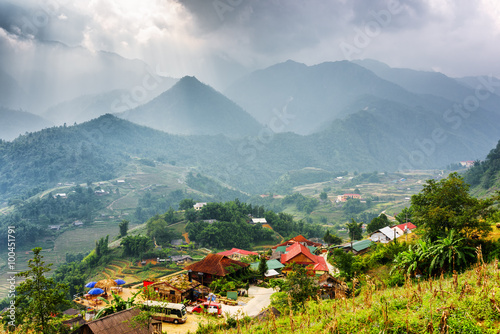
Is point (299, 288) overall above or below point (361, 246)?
above

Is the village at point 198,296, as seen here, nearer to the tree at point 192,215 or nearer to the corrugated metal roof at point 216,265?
the corrugated metal roof at point 216,265

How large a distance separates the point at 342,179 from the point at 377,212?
5401 cm

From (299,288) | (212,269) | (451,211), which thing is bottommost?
(212,269)

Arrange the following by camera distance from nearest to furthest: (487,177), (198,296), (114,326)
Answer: (114,326) < (198,296) < (487,177)

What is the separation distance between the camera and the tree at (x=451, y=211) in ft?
35.1

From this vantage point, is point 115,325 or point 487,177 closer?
point 115,325

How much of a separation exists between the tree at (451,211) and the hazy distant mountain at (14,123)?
218654mm

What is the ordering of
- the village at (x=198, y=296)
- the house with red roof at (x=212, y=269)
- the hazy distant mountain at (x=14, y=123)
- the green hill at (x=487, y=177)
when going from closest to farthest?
the village at (x=198, y=296), the house with red roof at (x=212, y=269), the green hill at (x=487, y=177), the hazy distant mountain at (x=14, y=123)

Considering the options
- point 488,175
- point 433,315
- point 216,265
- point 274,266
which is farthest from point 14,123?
point 433,315

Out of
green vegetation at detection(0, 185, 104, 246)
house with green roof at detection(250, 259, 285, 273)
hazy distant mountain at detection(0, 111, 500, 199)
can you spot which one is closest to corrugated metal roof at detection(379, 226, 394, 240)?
house with green roof at detection(250, 259, 285, 273)

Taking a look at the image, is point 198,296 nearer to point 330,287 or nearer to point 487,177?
point 330,287

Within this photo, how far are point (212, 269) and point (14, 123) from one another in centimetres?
21532

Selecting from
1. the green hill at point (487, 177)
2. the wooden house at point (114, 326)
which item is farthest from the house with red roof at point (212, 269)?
the green hill at point (487, 177)

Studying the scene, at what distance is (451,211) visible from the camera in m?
11.3
